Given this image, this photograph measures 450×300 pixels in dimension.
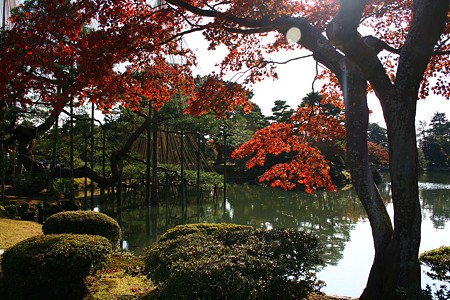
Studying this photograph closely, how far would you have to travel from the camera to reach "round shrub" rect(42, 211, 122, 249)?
6086 millimetres

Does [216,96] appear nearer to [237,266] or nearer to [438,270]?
[237,266]

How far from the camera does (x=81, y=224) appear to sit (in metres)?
6.14

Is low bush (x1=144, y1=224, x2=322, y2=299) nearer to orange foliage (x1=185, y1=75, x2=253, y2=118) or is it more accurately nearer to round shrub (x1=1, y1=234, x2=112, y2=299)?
round shrub (x1=1, y1=234, x2=112, y2=299)

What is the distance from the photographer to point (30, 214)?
1084 centimetres

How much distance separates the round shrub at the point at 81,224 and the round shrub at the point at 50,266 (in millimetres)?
2106

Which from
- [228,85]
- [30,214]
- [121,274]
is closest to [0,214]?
[30,214]

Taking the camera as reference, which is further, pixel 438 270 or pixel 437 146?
pixel 437 146

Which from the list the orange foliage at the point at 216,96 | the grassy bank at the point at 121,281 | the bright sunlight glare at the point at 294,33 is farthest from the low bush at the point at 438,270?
the orange foliage at the point at 216,96

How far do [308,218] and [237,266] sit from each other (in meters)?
10.8

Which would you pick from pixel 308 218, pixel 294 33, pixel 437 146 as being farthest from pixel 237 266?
pixel 437 146

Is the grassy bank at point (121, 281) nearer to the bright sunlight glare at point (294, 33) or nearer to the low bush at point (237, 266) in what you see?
the low bush at point (237, 266)

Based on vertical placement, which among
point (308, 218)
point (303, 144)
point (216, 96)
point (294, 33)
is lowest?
point (308, 218)

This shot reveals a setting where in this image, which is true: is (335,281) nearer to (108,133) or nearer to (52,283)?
(52,283)

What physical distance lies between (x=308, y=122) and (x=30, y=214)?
917 cm
